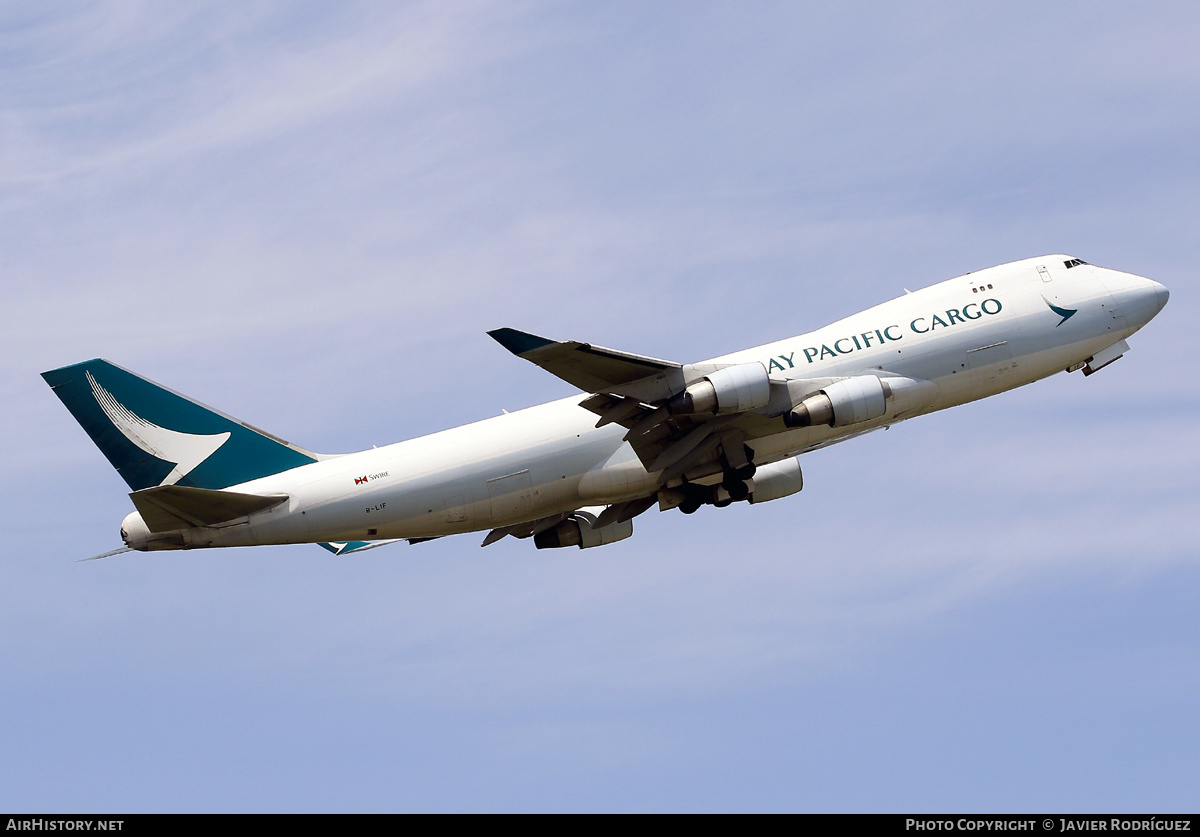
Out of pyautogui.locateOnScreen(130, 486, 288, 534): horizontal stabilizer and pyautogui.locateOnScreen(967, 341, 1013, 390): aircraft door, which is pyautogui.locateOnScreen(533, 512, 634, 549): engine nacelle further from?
pyautogui.locateOnScreen(967, 341, 1013, 390): aircraft door

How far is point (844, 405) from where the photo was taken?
4031 centimetres

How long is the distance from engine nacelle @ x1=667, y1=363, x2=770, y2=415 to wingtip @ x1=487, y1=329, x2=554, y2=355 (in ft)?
16.2

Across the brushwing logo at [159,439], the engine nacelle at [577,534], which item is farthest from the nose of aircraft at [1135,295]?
the brushwing logo at [159,439]

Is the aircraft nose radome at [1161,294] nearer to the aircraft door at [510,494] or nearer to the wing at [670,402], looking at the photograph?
the wing at [670,402]

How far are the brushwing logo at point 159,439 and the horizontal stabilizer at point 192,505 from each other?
65.5 inches

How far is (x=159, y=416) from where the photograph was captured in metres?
40.9

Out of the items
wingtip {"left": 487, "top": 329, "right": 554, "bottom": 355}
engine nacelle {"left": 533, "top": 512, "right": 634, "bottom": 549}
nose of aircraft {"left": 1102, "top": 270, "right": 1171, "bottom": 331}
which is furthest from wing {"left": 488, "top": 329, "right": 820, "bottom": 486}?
nose of aircraft {"left": 1102, "top": 270, "right": 1171, "bottom": 331}

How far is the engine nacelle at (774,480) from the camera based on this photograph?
4622 centimetres

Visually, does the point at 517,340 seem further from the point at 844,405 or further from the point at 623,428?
the point at 844,405

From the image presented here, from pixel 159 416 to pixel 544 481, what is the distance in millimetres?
11920
